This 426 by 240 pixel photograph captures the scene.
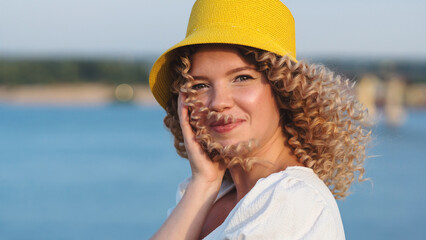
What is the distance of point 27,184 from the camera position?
1888 cm

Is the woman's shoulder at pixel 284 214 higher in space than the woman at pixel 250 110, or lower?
lower

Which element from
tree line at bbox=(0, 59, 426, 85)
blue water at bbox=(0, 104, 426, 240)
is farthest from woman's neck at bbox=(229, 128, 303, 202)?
tree line at bbox=(0, 59, 426, 85)

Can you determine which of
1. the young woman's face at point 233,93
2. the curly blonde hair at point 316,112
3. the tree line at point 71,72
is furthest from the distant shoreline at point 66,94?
the young woman's face at point 233,93

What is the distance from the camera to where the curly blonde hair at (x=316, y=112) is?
2172mm

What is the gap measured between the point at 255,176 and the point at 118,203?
12741mm

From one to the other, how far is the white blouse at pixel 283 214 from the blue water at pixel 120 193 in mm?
751

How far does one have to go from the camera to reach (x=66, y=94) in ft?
257

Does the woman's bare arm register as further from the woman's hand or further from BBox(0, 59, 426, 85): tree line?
BBox(0, 59, 426, 85): tree line

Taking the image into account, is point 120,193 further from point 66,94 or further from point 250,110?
point 66,94

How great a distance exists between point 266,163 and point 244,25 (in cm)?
52

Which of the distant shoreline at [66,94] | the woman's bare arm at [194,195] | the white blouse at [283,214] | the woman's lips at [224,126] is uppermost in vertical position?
the distant shoreline at [66,94]

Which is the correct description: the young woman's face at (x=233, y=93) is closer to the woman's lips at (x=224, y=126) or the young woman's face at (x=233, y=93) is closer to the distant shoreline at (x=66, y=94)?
the woman's lips at (x=224, y=126)

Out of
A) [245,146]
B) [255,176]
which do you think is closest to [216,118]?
[245,146]

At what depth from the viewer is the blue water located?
11805 millimetres
